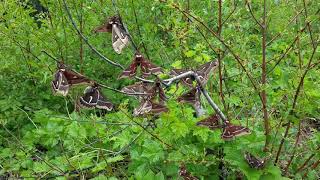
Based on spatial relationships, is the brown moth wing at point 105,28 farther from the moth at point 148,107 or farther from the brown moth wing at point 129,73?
the moth at point 148,107

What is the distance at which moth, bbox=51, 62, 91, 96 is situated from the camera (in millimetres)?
1759

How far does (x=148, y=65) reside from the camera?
1.90 m

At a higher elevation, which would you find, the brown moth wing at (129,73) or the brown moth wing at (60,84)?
→ the brown moth wing at (129,73)

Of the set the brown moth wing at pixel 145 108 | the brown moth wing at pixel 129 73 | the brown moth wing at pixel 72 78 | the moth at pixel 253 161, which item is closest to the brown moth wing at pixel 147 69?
the brown moth wing at pixel 129 73

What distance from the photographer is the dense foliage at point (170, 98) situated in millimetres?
2453

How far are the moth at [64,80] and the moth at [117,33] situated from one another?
200 mm

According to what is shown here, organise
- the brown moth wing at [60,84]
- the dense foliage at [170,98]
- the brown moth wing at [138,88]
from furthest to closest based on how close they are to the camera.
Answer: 1. the dense foliage at [170,98]
2. the brown moth wing at [138,88]
3. the brown moth wing at [60,84]

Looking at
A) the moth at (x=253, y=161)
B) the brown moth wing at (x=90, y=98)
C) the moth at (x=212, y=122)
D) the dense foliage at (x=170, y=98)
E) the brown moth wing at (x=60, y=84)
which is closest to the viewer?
the brown moth wing at (x=60, y=84)

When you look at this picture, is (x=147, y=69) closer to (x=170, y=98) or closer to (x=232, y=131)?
(x=232, y=131)

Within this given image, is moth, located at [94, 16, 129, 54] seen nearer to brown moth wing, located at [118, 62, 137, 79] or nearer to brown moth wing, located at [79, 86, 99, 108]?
brown moth wing, located at [118, 62, 137, 79]

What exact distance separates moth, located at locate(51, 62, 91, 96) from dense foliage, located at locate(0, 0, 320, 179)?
560mm

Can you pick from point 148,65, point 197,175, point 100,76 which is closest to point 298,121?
point 197,175

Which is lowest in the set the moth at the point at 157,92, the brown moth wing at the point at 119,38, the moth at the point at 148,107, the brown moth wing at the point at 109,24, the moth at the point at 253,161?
the moth at the point at 253,161

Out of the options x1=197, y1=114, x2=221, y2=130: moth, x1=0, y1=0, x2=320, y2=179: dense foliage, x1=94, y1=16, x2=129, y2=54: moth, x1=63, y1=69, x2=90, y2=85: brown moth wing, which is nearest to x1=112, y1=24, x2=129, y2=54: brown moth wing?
x1=94, y1=16, x2=129, y2=54: moth
